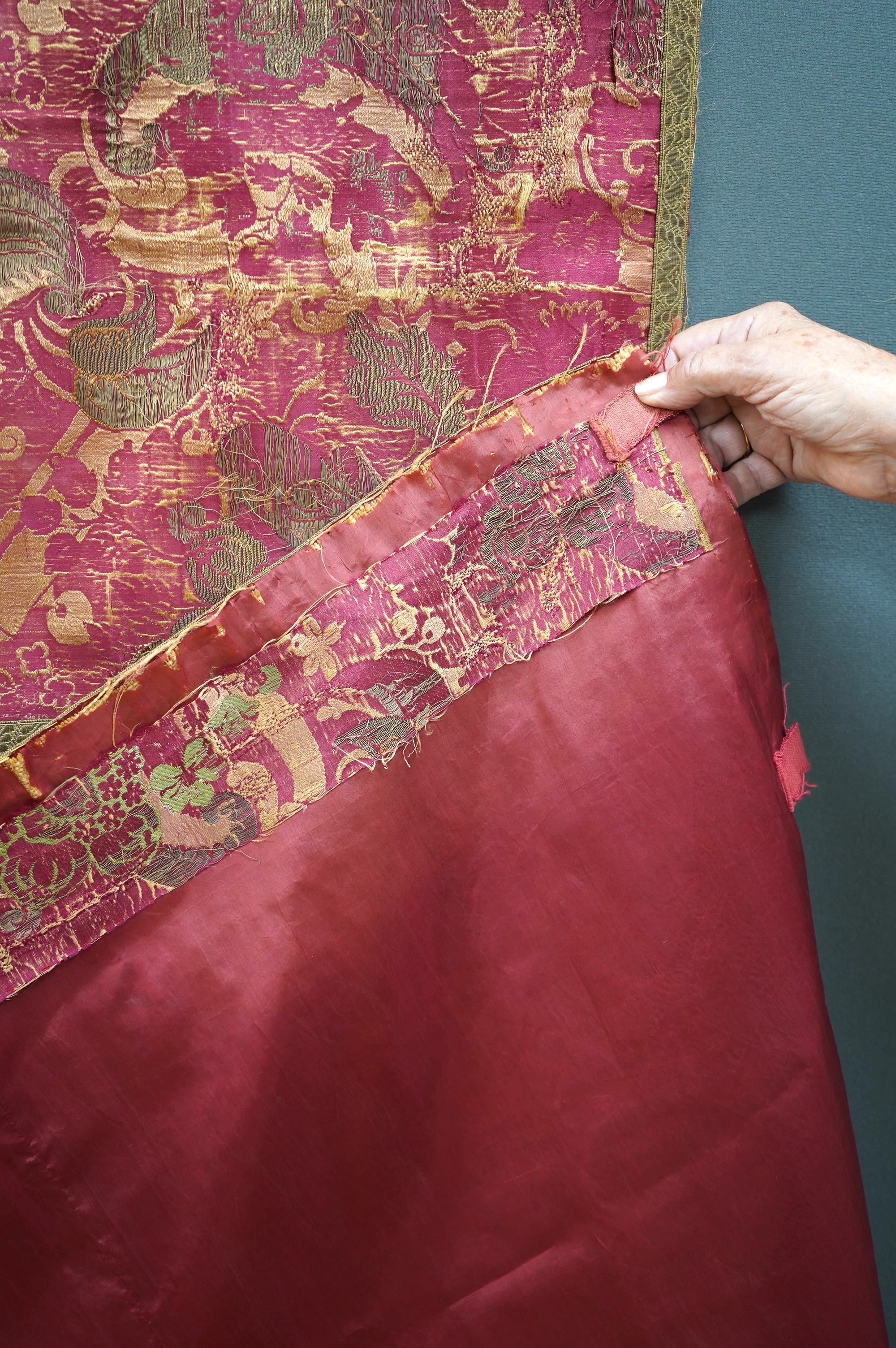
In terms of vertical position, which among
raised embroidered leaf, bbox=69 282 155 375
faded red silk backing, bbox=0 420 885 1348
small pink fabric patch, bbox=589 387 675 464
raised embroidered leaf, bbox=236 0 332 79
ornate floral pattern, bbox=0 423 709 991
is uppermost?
raised embroidered leaf, bbox=236 0 332 79

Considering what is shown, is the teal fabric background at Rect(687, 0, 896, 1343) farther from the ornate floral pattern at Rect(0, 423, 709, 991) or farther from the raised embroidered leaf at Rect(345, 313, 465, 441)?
the ornate floral pattern at Rect(0, 423, 709, 991)

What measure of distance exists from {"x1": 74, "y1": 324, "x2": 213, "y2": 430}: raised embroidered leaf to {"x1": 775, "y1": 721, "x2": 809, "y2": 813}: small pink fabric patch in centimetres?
81

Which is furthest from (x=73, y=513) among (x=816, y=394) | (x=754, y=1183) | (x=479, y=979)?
(x=754, y=1183)

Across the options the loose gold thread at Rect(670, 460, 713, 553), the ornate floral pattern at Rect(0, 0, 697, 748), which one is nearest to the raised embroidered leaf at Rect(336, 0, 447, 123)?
the ornate floral pattern at Rect(0, 0, 697, 748)

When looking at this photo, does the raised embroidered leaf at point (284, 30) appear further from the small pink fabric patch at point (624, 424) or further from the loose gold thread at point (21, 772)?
the loose gold thread at point (21, 772)

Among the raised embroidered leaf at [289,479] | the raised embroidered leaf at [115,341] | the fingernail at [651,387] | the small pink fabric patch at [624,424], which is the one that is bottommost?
the small pink fabric patch at [624,424]

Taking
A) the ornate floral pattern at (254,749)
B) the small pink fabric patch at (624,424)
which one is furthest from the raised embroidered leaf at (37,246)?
the small pink fabric patch at (624,424)

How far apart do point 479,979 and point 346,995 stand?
0.15m

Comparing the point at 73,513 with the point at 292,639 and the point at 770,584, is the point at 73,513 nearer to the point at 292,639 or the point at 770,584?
the point at 292,639

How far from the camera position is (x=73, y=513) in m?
0.90

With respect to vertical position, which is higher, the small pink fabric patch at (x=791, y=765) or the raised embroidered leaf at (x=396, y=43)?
the raised embroidered leaf at (x=396, y=43)

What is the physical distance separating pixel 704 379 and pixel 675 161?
0.96 ft

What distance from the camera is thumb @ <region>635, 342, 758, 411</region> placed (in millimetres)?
832

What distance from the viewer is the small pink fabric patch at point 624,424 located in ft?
2.83
